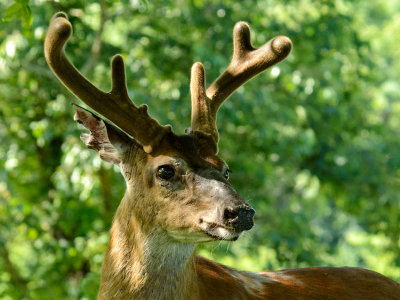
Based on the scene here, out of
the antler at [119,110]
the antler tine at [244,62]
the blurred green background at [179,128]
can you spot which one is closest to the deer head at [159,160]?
the antler at [119,110]

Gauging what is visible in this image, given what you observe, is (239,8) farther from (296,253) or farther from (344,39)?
(296,253)

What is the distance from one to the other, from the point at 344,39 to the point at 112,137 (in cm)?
578

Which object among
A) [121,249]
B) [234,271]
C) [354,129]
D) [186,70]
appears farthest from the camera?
[354,129]

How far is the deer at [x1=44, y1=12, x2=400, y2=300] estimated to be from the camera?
382 cm

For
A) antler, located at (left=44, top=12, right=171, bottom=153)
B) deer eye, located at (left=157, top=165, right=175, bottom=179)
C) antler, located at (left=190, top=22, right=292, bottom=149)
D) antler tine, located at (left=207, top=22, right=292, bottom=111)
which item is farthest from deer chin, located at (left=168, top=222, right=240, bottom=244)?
antler tine, located at (left=207, top=22, right=292, bottom=111)

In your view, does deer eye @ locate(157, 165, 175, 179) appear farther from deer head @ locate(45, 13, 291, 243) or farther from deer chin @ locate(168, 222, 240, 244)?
deer chin @ locate(168, 222, 240, 244)

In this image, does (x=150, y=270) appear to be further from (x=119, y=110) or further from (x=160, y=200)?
(x=119, y=110)

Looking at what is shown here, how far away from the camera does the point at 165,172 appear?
3982mm

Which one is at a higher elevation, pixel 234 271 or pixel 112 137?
pixel 112 137

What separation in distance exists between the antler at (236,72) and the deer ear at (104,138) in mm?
405

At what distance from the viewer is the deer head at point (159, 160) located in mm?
3775

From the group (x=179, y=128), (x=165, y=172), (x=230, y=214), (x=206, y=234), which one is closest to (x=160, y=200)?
(x=165, y=172)

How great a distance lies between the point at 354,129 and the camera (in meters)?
10.5

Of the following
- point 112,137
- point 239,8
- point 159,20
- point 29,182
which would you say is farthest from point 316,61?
point 112,137
